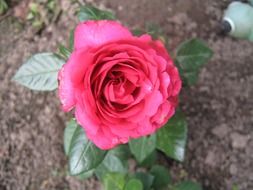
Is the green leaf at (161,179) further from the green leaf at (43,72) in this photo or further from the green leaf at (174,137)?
the green leaf at (43,72)

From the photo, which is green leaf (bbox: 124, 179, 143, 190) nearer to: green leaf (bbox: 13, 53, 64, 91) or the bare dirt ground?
green leaf (bbox: 13, 53, 64, 91)

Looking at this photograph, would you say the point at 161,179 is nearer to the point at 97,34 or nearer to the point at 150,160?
the point at 150,160

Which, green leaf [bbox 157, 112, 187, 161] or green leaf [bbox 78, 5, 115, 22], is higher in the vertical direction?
green leaf [bbox 78, 5, 115, 22]

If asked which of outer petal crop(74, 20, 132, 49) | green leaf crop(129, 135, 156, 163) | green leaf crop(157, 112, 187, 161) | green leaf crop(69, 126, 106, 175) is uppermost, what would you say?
outer petal crop(74, 20, 132, 49)

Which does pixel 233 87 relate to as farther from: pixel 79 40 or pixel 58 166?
pixel 79 40

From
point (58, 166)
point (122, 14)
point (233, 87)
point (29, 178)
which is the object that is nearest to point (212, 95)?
point (233, 87)

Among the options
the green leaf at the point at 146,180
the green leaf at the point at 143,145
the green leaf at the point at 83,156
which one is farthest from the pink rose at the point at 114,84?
the green leaf at the point at 146,180

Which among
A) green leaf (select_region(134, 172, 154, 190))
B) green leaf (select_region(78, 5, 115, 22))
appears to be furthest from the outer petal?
green leaf (select_region(134, 172, 154, 190))

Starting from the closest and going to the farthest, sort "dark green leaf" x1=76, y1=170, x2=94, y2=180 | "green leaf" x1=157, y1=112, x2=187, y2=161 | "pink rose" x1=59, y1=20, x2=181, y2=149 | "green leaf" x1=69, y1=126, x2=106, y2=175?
"pink rose" x1=59, y1=20, x2=181, y2=149 < "green leaf" x1=69, y1=126, x2=106, y2=175 < "green leaf" x1=157, y1=112, x2=187, y2=161 < "dark green leaf" x1=76, y1=170, x2=94, y2=180
